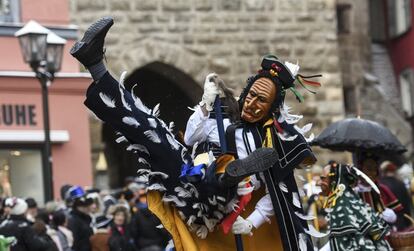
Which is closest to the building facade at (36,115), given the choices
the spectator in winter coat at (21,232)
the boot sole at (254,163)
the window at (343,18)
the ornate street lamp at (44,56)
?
the ornate street lamp at (44,56)

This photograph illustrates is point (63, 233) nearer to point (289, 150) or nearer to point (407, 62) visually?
point (289, 150)

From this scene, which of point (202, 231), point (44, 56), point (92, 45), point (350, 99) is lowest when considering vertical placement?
point (350, 99)

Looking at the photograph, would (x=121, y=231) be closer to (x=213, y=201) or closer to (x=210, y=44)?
(x=213, y=201)

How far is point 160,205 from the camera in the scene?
6.49 metres

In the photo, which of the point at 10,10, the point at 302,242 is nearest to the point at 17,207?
the point at 302,242

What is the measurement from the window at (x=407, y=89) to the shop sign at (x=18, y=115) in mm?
13717

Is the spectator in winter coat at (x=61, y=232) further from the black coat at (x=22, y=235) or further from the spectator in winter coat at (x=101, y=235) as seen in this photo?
the black coat at (x=22, y=235)

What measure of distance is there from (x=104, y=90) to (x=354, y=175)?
3.37 metres

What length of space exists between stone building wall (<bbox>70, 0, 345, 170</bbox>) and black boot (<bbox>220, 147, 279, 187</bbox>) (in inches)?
553

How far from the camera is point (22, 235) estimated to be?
38.7ft

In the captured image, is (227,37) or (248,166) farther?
(227,37)

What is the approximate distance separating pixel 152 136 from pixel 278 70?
Answer: 1015 mm

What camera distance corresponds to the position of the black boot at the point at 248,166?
19.8ft

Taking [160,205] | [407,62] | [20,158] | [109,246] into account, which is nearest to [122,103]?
[160,205]
